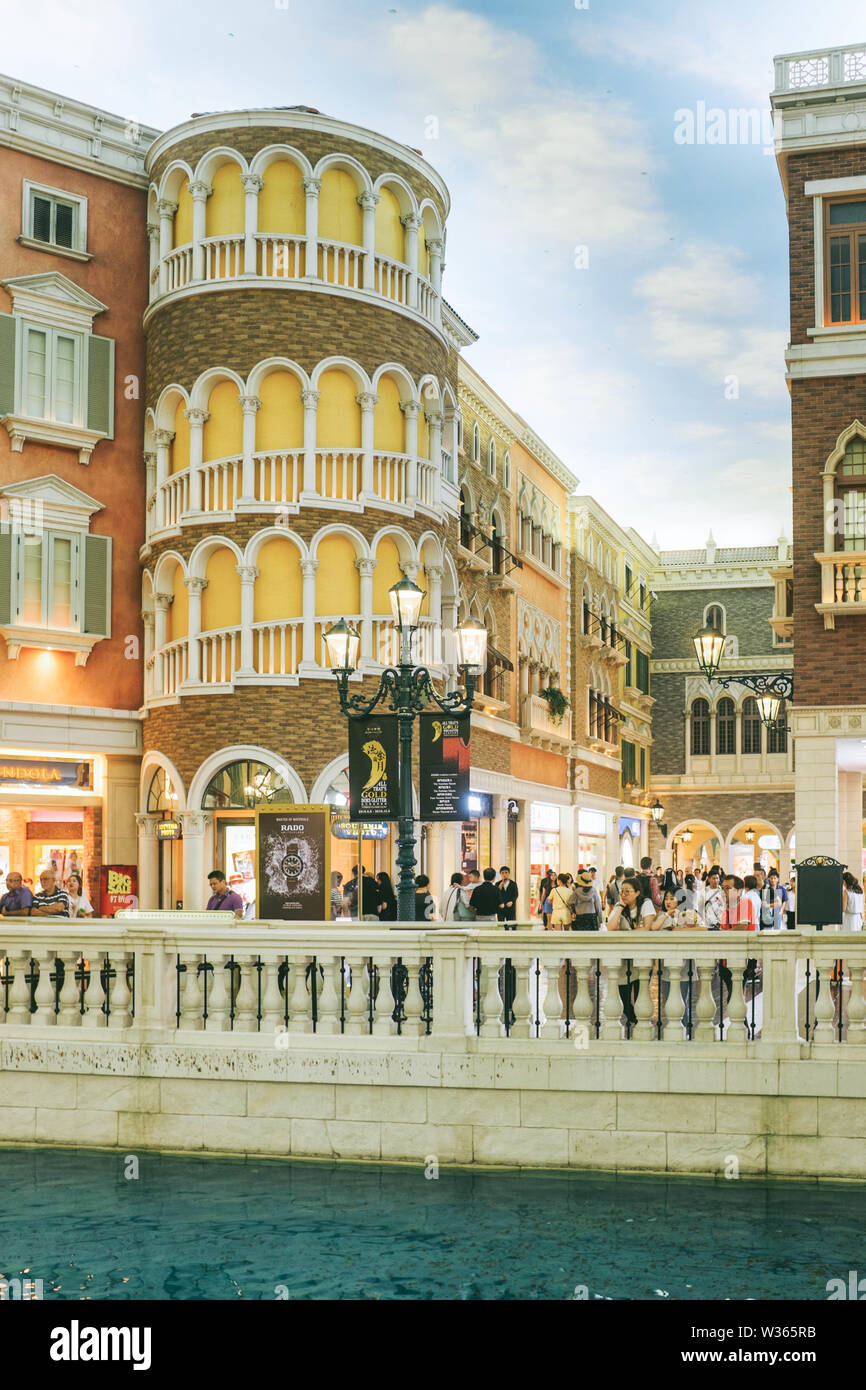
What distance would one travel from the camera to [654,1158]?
9.69 metres

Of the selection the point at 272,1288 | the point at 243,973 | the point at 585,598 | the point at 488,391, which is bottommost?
the point at 272,1288

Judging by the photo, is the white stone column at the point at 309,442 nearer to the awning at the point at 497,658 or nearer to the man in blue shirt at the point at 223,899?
the man in blue shirt at the point at 223,899

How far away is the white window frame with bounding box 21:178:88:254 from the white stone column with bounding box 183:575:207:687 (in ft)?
18.6

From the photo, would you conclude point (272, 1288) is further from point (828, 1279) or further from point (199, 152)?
point (199, 152)

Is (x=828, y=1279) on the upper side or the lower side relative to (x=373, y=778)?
lower

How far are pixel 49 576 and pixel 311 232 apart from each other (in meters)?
6.73

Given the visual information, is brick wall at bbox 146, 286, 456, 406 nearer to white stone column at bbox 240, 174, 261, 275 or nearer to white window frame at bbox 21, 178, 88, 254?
white stone column at bbox 240, 174, 261, 275

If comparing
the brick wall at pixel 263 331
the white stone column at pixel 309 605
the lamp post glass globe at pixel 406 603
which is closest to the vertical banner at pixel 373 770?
the lamp post glass globe at pixel 406 603

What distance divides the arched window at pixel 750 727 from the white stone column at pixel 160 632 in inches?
1228

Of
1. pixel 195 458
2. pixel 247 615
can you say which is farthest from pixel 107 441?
pixel 247 615

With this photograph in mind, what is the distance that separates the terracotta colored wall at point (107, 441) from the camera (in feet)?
76.6

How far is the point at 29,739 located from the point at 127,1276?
50.6ft

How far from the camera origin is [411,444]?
24.9 meters
